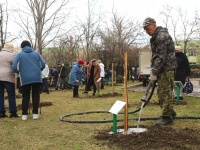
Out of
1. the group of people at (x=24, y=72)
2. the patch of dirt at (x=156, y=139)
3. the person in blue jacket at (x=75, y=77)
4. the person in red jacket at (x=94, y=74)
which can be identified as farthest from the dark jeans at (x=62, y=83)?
the patch of dirt at (x=156, y=139)

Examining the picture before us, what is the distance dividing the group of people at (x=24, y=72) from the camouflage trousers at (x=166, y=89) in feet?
9.57

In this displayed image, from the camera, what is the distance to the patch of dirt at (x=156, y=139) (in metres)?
4.42

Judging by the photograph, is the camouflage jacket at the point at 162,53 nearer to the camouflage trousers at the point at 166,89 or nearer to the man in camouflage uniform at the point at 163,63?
the man in camouflage uniform at the point at 163,63

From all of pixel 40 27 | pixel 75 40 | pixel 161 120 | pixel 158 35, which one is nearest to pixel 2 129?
pixel 161 120

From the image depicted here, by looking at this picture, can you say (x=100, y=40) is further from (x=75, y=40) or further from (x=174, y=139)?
(x=174, y=139)

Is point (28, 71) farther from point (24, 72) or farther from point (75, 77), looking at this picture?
point (75, 77)

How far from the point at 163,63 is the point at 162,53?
184mm

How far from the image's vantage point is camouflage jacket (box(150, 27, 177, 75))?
5.91 metres

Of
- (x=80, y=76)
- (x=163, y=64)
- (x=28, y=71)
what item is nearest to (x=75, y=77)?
(x=80, y=76)

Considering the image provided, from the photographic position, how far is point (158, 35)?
19.7ft

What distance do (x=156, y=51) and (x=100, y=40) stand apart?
30517 millimetres

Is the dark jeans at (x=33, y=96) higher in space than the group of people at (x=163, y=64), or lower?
lower

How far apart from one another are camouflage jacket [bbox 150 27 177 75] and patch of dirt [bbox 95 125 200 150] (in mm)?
1153

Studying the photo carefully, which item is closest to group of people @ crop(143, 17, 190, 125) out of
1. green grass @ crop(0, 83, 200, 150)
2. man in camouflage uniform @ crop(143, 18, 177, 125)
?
man in camouflage uniform @ crop(143, 18, 177, 125)
